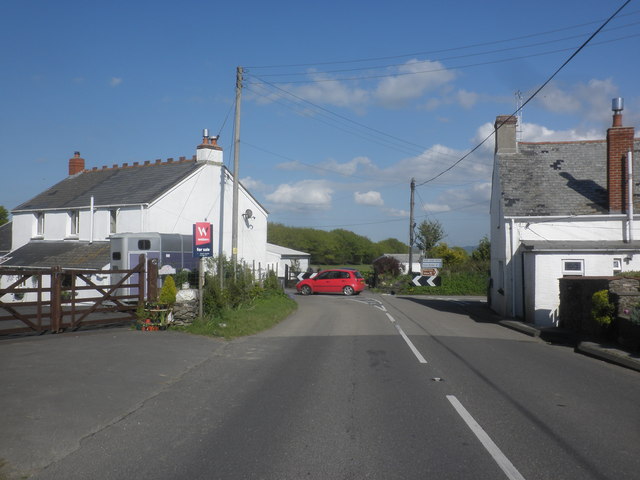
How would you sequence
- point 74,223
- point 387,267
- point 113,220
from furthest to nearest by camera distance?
point 387,267
point 74,223
point 113,220

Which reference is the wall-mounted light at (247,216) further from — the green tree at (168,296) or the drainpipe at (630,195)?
the drainpipe at (630,195)

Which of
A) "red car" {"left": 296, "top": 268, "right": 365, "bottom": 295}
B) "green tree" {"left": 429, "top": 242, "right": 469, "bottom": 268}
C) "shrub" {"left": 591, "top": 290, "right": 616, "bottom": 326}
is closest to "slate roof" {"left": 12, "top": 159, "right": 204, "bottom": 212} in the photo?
"red car" {"left": 296, "top": 268, "right": 365, "bottom": 295}

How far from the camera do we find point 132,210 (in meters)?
28.0

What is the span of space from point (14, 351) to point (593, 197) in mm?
19618

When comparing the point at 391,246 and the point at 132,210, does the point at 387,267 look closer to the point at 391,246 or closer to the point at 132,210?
the point at 132,210

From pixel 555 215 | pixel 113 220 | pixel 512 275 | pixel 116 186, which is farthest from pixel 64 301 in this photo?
pixel 116 186

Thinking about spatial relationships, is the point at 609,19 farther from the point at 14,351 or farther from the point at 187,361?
the point at 14,351

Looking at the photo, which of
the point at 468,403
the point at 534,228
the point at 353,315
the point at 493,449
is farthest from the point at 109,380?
the point at 534,228

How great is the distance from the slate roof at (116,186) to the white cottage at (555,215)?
15.7 metres

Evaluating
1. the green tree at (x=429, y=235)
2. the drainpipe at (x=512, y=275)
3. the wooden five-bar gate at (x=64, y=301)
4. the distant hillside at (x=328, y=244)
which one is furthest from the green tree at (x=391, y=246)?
the wooden five-bar gate at (x=64, y=301)

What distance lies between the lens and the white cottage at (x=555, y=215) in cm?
1917

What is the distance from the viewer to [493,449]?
582 cm

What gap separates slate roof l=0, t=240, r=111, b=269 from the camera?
85.5 feet

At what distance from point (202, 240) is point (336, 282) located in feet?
69.2
